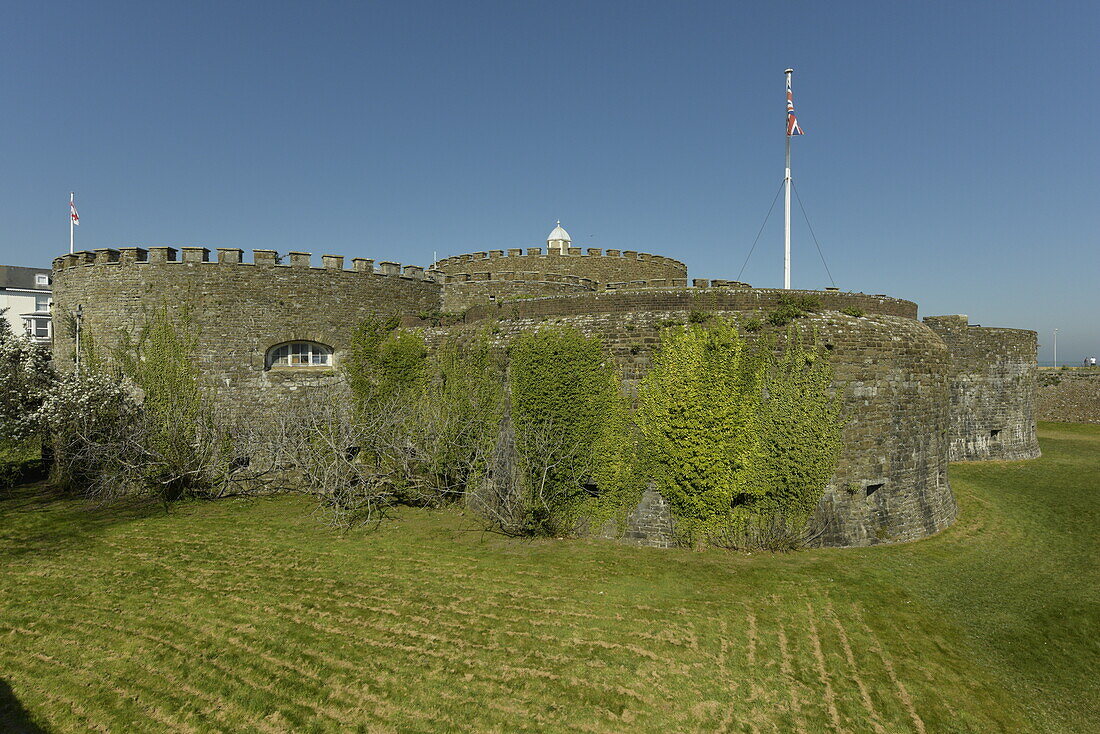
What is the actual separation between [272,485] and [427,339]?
7565 millimetres

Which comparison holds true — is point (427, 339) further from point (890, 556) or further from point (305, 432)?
point (890, 556)

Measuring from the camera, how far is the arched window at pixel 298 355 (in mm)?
19281

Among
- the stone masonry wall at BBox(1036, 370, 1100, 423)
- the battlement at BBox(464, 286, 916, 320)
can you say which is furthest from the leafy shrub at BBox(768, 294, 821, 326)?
the stone masonry wall at BBox(1036, 370, 1100, 423)

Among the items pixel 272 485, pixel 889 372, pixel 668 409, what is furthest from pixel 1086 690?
pixel 272 485

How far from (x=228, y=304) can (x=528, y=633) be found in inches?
633

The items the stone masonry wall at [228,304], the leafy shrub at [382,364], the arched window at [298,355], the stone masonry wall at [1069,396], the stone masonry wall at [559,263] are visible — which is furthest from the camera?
the stone masonry wall at [1069,396]

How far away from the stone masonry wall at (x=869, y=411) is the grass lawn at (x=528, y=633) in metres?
0.80

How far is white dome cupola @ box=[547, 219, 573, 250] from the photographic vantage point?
28.7 metres

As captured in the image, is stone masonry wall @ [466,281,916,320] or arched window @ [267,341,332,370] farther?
arched window @ [267,341,332,370]

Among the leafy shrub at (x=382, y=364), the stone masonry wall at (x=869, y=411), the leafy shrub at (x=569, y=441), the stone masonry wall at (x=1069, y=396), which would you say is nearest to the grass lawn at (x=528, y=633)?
the stone masonry wall at (x=869, y=411)

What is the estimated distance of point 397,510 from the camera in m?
16.2

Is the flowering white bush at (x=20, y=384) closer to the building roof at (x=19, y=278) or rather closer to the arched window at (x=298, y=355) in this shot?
the arched window at (x=298, y=355)

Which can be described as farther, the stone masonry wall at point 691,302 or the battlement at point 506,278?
the battlement at point 506,278

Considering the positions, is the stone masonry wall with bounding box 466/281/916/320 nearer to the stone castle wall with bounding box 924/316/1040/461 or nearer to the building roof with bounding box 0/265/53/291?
the stone castle wall with bounding box 924/316/1040/461
